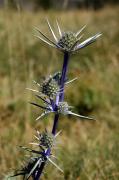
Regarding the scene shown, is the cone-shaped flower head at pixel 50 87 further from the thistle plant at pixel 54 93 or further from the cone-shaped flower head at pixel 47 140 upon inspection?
the cone-shaped flower head at pixel 47 140

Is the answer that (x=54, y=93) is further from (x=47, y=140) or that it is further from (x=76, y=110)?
(x=76, y=110)

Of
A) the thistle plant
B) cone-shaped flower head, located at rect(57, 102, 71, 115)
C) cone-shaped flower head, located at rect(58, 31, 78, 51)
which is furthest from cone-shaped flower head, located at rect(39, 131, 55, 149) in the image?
cone-shaped flower head, located at rect(58, 31, 78, 51)

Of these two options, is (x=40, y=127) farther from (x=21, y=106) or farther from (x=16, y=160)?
(x=16, y=160)

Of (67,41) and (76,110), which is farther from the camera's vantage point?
(76,110)

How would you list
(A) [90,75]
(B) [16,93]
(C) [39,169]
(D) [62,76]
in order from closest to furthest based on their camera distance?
(D) [62,76] → (C) [39,169] → (B) [16,93] → (A) [90,75]

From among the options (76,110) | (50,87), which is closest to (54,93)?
(50,87)

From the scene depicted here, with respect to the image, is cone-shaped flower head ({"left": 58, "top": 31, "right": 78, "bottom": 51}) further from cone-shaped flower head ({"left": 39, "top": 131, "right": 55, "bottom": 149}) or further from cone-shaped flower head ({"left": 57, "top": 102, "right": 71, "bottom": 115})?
cone-shaped flower head ({"left": 39, "top": 131, "right": 55, "bottom": 149})

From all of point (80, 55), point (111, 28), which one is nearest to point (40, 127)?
point (80, 55)

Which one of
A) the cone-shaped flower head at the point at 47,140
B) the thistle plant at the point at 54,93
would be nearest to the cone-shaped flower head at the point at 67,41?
the thistle plant at the point at 54,93
